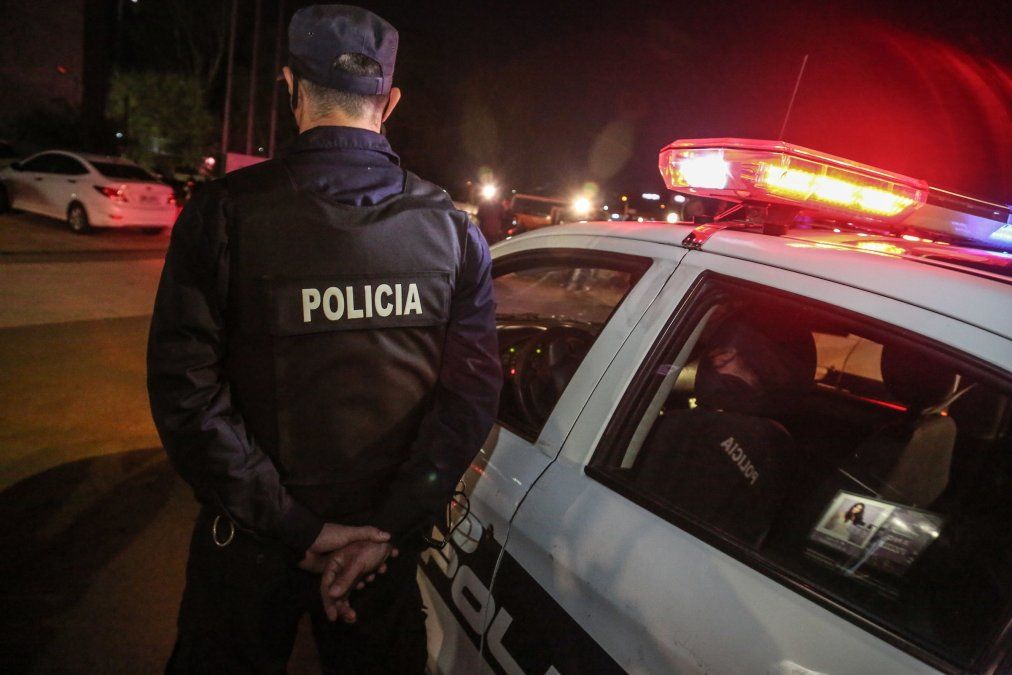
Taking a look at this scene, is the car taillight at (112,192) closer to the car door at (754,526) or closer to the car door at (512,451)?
the car door at (512,451)

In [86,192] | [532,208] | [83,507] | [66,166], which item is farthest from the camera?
[532,208]

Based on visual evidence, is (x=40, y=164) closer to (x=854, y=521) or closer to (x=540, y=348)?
(x=540, y=348)

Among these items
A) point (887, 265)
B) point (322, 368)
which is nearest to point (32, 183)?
point (322, 368)

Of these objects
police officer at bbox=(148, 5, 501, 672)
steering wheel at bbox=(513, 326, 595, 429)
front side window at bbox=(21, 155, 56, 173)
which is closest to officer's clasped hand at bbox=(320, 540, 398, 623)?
police officer at bbox=(148, 5, 501, 672)

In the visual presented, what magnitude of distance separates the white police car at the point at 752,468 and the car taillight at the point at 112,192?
1138 centimetres

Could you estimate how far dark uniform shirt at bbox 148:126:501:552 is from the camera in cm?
113

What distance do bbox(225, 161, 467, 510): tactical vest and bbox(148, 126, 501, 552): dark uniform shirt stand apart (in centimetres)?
4

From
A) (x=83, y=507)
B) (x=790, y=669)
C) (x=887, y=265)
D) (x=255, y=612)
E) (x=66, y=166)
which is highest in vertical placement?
(x=887, y=265)

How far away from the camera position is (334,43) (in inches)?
48.9

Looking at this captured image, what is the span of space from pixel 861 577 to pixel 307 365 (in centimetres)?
127

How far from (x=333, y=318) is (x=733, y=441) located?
106 centimetres

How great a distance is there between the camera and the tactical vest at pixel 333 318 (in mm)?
1178

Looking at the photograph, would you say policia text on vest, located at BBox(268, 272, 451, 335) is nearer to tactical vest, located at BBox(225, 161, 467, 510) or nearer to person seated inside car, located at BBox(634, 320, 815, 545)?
tactical vest, located at BBox(225, 161, 467, 510)

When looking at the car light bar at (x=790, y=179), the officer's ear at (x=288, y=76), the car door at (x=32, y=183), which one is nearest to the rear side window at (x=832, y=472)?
the car light bar at (x=790, y=179)
